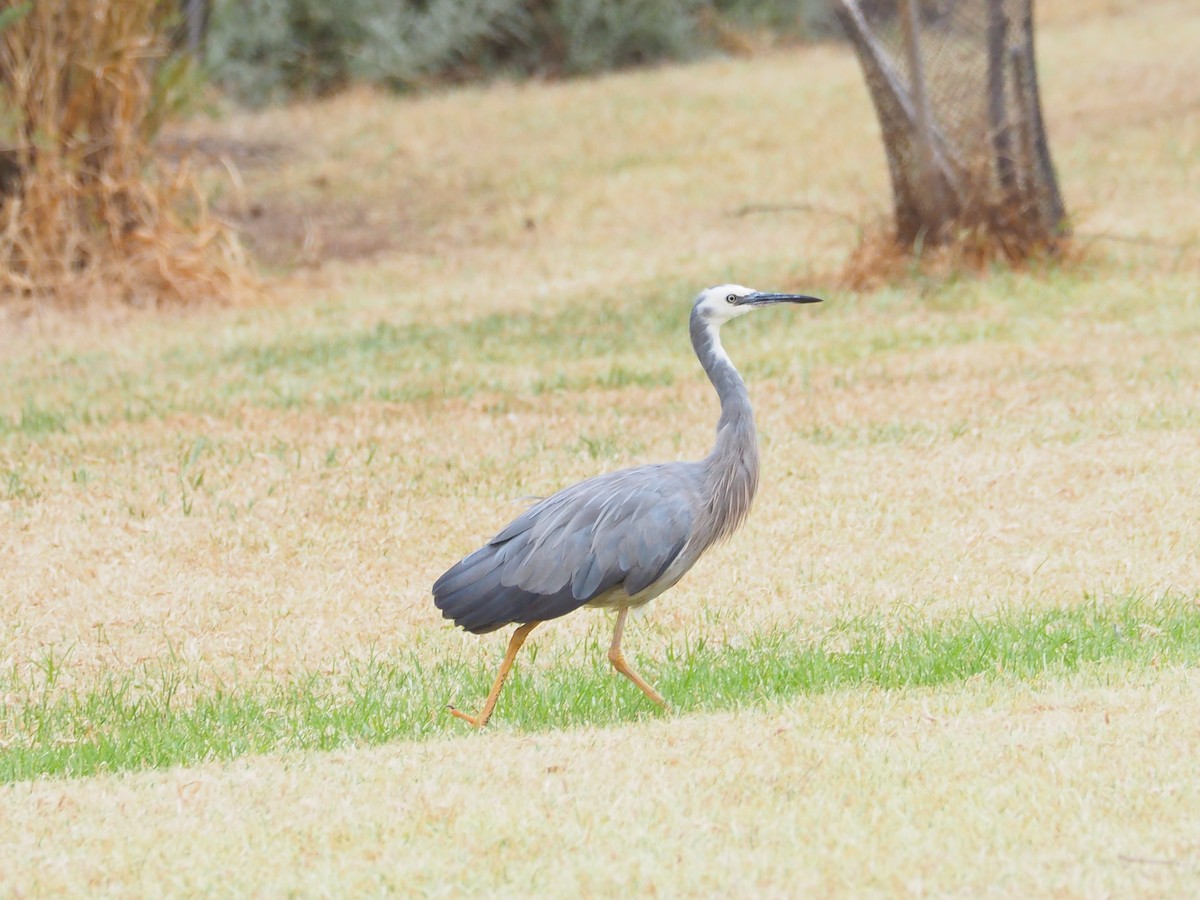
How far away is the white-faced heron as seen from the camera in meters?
5.38

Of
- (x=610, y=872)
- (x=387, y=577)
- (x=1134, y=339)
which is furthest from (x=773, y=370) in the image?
(x=610, y=872)

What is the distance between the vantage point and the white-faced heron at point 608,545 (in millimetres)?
5383

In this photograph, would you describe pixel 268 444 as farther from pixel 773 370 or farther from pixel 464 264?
pixel 464 264

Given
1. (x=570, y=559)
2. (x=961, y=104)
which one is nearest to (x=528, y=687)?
(x=570, y=559)

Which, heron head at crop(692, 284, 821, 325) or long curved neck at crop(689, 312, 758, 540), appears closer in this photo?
long curved neck at crop(689, 312, 758, 540)

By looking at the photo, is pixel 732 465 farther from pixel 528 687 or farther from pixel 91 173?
pixel 91 173

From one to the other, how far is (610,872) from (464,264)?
11.9m

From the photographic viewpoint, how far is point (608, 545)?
213 inches

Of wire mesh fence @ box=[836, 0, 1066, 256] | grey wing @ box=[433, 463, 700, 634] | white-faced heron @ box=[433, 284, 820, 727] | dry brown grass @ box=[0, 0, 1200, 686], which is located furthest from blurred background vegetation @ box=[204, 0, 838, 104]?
grey wing @ box=[433, 463, 700, 634]

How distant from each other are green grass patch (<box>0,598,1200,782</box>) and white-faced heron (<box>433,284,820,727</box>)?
0.19 m

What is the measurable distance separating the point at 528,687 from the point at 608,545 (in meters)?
0.66

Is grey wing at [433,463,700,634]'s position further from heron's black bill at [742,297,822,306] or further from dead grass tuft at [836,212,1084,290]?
dead grass tuft at [836,212,1084,290]

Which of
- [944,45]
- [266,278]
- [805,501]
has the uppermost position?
[944,45]

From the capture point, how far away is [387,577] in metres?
7.18
